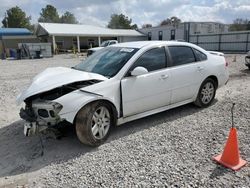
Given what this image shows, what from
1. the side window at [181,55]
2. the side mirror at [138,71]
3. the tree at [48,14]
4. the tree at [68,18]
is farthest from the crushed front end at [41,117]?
the tree at [68,18]

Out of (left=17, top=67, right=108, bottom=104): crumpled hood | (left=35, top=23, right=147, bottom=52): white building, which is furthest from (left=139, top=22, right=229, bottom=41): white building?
(left=17, top=67, right=108, bottom=104): crumpled hood

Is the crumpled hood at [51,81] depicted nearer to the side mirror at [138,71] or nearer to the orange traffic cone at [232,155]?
the side mirror at [138,71]

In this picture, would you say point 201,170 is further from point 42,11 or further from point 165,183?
point 42,11

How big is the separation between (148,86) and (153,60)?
1.83 feet

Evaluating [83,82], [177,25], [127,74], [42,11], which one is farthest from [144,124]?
[42,11]

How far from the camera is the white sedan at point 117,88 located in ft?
11.2

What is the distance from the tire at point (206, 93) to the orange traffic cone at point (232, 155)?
7.44ft

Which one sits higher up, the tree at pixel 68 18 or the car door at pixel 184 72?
the tree at pixel 68 18

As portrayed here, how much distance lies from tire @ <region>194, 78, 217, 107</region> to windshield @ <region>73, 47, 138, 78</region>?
1987 millimetres

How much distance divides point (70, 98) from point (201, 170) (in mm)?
2062

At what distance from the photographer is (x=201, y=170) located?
3.00m

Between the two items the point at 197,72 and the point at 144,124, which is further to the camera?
the point at 197,72

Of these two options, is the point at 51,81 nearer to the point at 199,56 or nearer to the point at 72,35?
the point at 199,56

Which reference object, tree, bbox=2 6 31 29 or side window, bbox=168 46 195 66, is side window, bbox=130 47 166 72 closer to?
side window, bbox=168 46 195 66
